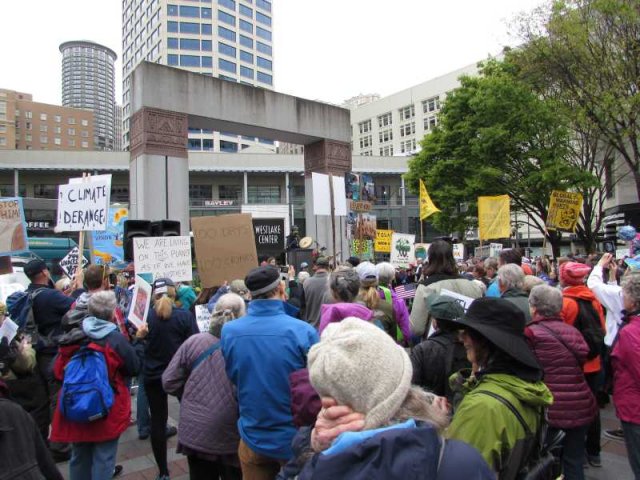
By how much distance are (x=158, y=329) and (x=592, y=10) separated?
19.2 metres

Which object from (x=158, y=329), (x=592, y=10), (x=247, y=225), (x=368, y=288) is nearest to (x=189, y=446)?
(x=158, y=329)

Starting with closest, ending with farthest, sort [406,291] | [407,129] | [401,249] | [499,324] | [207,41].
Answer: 1. [499,324]
2. [406,291]
3. [401,249]
4. [407,129]
5. [207,41]

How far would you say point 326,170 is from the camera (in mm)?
18094

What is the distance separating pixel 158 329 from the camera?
5.04m

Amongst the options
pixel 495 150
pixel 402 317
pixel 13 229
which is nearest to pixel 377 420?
pixel 402 317

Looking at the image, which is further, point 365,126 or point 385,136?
point 365,126

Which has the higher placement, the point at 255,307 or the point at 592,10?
the point at 592,10

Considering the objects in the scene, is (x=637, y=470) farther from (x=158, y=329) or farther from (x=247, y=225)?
(x=247, y=225)

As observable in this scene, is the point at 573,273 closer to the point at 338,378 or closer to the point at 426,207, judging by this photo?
the point at 338,378

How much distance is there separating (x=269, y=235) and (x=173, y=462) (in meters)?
6.59

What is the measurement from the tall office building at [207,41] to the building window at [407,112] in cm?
2462

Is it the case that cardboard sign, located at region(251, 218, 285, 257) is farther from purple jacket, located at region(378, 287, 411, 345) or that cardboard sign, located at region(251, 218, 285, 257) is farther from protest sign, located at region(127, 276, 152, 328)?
purple jacket, located at region(378, 287, 411, 345)

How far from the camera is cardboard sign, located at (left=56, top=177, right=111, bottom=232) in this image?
23.3 feet

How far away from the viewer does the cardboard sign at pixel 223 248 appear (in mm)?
7137
